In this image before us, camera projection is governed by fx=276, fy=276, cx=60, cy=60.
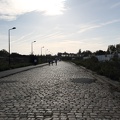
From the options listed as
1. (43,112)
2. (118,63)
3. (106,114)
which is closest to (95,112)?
(106,114)

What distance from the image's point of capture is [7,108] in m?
9.18

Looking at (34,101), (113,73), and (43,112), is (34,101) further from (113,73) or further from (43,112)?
(113,73)

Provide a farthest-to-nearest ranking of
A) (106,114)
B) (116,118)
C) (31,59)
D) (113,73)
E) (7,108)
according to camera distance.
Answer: (31,59) < (113,73) < (7,108) < (106,114) < (116,118)

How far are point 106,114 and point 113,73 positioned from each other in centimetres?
1430

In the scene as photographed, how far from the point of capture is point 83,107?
945 centimetres

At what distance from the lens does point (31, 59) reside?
77938 mm

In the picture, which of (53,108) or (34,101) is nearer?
(53,108)

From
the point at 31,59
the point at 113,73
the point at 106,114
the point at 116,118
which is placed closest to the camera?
the point at 116,118

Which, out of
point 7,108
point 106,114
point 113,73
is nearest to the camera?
point 106,114

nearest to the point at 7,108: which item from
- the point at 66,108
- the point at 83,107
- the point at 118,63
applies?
the point at 66,108

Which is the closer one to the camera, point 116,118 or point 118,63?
point 116,118

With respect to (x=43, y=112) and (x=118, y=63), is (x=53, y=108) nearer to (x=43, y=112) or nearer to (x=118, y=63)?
(x=43, y=112)

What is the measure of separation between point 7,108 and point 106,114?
3270 mm

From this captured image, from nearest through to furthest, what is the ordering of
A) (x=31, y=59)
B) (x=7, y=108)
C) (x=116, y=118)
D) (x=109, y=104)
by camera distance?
(x=116, y=118) → (x=7, y=108) → (x=109, y=104) → (x=31, y=59)
